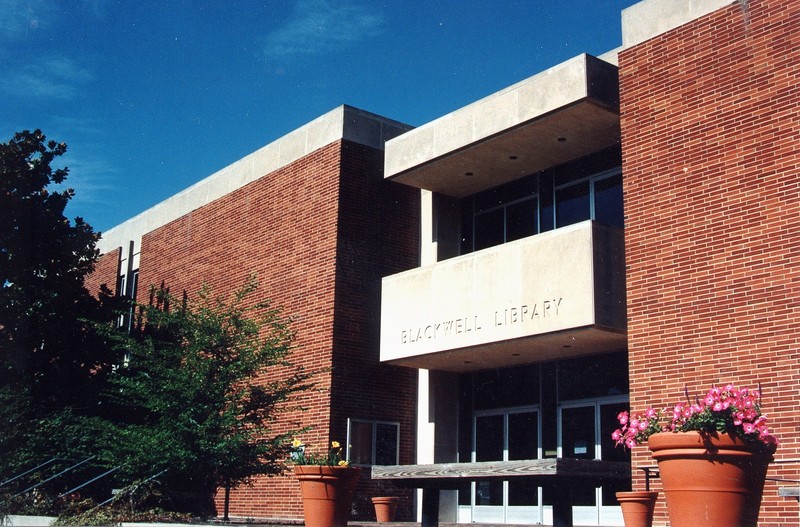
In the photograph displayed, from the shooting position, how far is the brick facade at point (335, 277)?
19344 millimetres

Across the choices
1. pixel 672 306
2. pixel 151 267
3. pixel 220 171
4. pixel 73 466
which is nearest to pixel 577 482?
pixel 672 306

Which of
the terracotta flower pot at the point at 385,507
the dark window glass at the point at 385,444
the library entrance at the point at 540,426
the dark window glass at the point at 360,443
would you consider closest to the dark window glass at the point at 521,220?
the library entrance at the point at 540,426

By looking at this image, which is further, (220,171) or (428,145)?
(220,171)

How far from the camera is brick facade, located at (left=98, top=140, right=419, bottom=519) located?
19344 mm

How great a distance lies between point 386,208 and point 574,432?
6.38 m

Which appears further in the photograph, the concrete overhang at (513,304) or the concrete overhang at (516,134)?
the concrete overhang at (516,134)

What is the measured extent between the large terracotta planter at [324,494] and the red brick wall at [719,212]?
4549 millimetres

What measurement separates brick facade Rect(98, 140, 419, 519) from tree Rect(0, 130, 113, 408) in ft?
16.9

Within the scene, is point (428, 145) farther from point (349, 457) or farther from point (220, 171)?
point (220, 171)

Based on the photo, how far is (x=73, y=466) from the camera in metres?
19.6

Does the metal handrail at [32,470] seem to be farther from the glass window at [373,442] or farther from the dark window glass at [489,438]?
the dark window glass at [489,438]

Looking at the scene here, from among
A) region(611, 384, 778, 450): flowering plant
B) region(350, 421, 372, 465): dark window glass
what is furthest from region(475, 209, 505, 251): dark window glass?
region(611, 384, 778, 450): flowering plant

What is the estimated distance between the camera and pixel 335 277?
1961 cm

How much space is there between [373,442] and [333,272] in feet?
11.7
